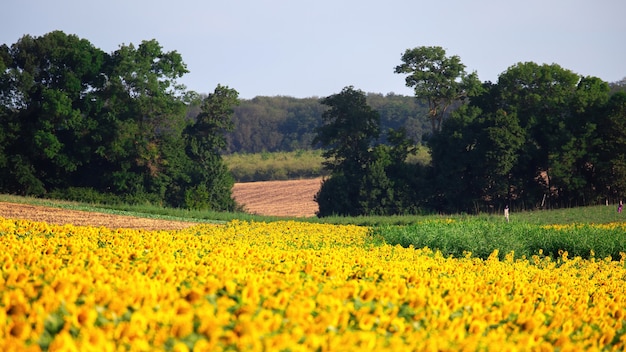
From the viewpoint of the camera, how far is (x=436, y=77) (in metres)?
54.3

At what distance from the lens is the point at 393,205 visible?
49562mm

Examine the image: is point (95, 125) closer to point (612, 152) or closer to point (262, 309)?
point (612, 152)

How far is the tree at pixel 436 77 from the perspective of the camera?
179 ft

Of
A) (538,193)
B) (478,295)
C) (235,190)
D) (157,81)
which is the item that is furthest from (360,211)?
(478,295)

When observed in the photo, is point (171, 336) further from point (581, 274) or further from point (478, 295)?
point (581, 274)

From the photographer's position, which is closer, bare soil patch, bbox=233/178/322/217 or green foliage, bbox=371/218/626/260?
green foliage, bbox=371/218/626/260

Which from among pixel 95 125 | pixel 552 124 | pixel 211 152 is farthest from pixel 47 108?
pixel 552 124

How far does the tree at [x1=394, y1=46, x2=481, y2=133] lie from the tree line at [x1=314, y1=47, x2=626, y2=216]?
1.66 meters

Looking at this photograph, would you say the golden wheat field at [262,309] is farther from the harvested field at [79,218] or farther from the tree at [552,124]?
the tree at [552,124]

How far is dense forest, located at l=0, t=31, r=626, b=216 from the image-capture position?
4519 cm

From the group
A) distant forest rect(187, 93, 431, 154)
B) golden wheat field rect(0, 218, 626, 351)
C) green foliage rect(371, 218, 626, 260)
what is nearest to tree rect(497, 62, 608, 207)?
green foliage rect(371, 218, 626, 260)

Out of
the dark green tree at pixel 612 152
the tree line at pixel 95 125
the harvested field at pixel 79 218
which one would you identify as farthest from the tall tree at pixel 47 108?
the dark green tree at pixel 612 152

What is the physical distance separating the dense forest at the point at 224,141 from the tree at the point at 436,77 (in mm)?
2572

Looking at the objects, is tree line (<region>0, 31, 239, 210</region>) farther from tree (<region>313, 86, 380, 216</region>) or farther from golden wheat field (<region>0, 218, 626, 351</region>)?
golden wheat field (<region>0, 218, 626, 351</region>)
